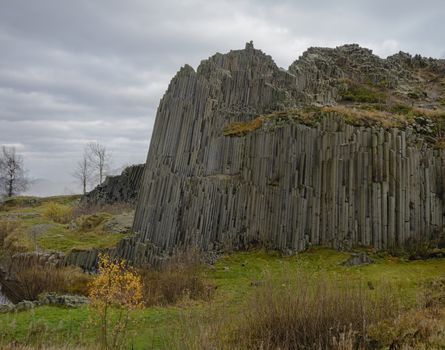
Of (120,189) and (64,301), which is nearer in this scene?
(64,301)

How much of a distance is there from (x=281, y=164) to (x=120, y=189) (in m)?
28.3

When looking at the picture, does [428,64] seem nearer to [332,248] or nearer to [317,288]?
[332,248]

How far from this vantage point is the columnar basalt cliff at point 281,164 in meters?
16.0

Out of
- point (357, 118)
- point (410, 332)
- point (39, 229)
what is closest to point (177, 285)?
point (410, 332)

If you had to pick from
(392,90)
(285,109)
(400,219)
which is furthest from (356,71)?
(400,219)

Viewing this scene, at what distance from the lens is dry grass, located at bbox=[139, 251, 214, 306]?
42.8 feet

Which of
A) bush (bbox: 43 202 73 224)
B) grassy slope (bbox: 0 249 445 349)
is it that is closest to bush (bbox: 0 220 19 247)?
bush (bbox: 43 202 73 224)

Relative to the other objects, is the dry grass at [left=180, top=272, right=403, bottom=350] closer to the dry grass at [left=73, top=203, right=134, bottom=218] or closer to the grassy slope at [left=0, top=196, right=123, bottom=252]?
the grassy slope at [left=0, top=196, right=123, bottom=252]

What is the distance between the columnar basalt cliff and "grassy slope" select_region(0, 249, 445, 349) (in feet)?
3.37

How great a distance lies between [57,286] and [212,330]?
34.9 feet

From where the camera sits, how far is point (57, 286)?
1616 cm

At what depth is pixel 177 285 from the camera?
1361 centimetres

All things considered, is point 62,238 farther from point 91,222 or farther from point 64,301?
point 64,301

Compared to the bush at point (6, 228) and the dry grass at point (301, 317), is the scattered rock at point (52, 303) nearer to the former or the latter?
the dry grass at point (301, 317)
